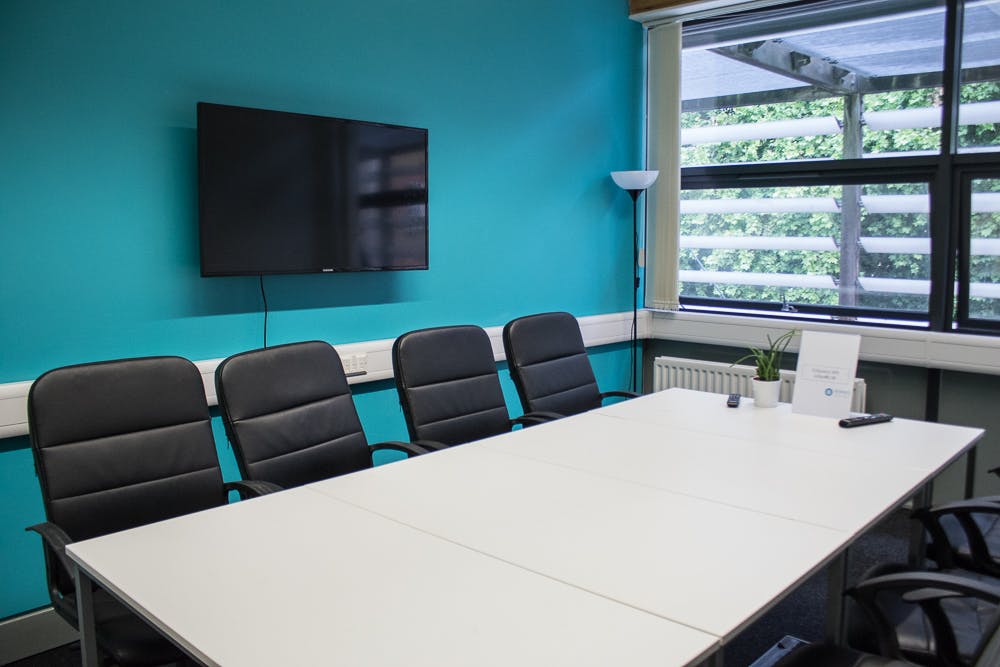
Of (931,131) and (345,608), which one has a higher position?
(931,131)

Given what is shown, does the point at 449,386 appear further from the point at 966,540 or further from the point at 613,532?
the point at 966,540

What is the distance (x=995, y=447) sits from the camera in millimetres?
4125

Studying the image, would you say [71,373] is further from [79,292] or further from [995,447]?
[995,447]

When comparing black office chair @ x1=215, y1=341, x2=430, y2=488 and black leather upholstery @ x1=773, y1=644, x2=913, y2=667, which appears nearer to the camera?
black leather upholstery @ x1=773, y1=644, x2=913, y2=667

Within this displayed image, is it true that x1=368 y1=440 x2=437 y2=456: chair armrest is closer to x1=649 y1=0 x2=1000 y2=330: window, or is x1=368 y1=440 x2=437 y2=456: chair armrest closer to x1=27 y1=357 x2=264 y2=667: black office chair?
x1=27 y1=357 x2=264 y2=667: black office chair

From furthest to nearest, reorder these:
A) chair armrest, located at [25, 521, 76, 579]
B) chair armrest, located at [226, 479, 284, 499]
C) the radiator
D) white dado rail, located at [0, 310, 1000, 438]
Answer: the radiator
white dado rail, located at [0, 310, 1000, 438]
chair armrest, located at [226, 479, 284, 499]
chair armrest, located at [25, 521, 76, 579]

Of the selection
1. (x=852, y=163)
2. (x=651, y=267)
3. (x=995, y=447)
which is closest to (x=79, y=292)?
(x=651, y=267)

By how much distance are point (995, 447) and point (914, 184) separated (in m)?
1.46

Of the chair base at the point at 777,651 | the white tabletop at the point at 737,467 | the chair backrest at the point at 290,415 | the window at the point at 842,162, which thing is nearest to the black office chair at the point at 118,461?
the chair backrest at the point at 290,415

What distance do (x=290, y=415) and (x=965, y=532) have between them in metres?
2.24

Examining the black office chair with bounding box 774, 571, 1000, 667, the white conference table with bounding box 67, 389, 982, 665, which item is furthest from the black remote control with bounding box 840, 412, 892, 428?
the black office chair with bounding box 774, 571, 1000, 667

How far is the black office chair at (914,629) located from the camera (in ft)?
5.98

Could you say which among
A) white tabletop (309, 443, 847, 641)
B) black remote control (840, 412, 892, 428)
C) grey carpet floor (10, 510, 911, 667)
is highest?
black remote control (840, 412, 892, 428)

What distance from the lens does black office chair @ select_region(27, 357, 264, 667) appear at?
2129 mm
